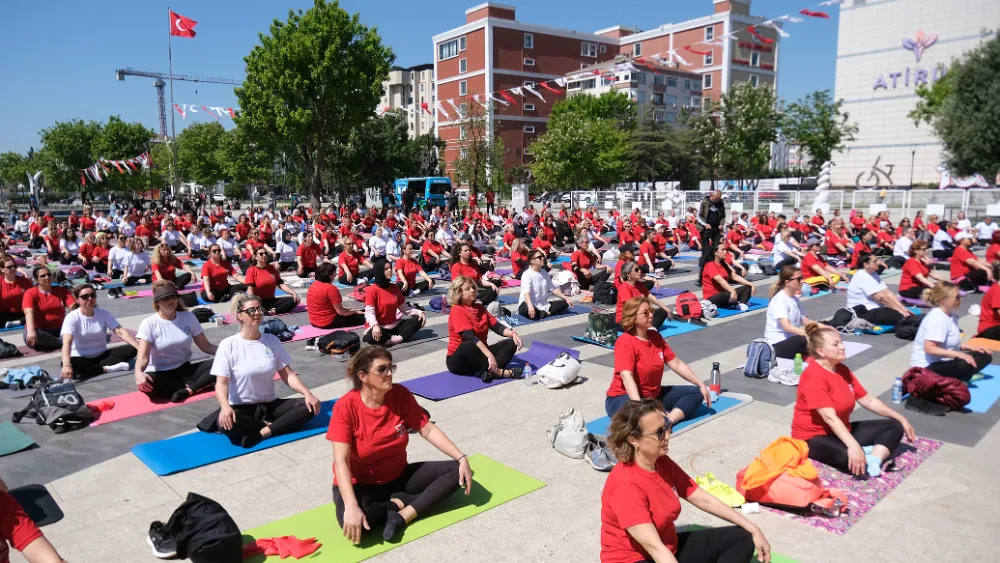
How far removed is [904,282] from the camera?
11.8 meters

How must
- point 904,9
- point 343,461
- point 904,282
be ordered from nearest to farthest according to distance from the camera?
point 343,461
point 904,282
point 904,9

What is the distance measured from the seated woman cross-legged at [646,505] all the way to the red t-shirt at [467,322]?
429 cm

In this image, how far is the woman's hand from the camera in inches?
147

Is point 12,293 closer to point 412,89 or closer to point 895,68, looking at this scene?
point 895,68

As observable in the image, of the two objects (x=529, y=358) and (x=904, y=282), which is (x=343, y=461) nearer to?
(x=529, y=358)

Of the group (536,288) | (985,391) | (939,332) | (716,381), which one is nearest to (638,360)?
(716,381)

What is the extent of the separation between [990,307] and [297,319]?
10247mm

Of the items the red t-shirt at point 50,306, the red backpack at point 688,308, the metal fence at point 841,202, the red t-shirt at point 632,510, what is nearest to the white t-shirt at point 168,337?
the red t-shirt at point 50,306

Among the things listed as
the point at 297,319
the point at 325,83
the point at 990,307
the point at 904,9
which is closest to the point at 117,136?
the point at 325,83

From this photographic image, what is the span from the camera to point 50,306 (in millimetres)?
8969

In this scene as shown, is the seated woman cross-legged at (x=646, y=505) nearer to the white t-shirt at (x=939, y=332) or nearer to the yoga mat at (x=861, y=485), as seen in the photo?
the yoga mat at (x=861, y=485)

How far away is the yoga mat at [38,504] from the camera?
4.46 metres

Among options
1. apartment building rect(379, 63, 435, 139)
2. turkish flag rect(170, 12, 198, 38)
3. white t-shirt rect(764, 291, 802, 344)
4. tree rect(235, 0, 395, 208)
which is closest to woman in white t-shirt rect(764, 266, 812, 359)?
white t-shirt rect(764, 291, 802, 344)

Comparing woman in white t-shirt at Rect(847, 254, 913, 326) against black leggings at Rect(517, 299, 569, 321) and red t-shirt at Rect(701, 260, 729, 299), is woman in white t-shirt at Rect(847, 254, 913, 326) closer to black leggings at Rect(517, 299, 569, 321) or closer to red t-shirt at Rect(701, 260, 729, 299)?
red t-shirt at Rect(701, 260, 729, 299)
